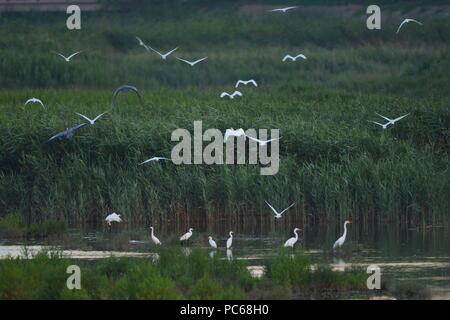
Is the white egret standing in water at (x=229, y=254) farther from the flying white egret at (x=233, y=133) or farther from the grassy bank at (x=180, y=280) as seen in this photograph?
the flying white egret at (x=233, y=133)

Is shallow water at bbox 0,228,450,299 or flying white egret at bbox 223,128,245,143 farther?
flying white egret at bbox 223,128,245,143

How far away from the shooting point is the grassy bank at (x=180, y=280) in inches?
607

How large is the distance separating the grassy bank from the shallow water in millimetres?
906

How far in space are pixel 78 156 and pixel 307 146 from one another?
12.3 ft

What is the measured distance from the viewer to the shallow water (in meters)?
18.8

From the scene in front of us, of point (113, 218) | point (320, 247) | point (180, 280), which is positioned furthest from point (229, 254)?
point (180, 280)

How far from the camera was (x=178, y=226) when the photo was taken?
2286 centimetres

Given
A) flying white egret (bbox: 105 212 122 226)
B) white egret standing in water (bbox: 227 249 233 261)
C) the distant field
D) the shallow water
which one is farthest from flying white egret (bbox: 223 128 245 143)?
white egret standing in water (bbox: 227 249 233 261)

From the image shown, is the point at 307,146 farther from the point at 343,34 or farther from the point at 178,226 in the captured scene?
the point at 343,34

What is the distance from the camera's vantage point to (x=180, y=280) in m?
16.2

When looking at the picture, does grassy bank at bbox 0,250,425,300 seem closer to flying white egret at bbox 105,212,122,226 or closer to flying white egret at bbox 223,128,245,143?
flying white egret at bbox 105,212,122,226

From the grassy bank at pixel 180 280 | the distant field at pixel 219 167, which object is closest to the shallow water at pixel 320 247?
the distant field at pixel 219 167

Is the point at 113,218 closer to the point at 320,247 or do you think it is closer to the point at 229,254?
the point at 229,254

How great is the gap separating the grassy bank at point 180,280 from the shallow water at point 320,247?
2.97 feet
